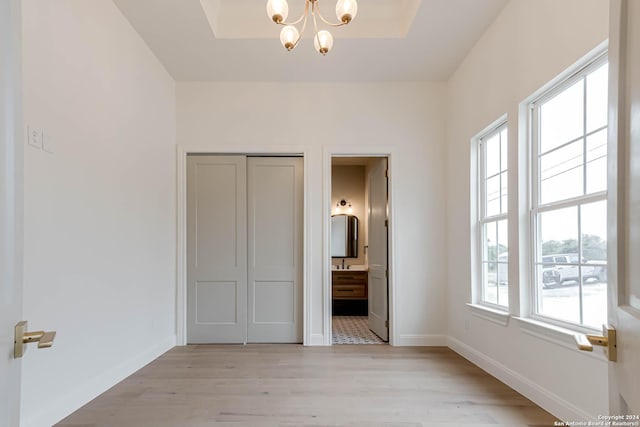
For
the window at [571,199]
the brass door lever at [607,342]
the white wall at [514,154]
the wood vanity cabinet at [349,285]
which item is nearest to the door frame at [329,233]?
the white wall at [514,154]

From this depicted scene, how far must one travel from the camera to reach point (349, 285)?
722 centimetres

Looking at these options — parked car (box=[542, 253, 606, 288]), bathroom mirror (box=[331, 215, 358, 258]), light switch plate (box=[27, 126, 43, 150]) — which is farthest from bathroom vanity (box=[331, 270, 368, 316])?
light switch plate (box=[27, 126, 43, 150])

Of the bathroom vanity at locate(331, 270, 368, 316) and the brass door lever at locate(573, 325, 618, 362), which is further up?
the brass door lever at locate(573, 325, 618, 362)

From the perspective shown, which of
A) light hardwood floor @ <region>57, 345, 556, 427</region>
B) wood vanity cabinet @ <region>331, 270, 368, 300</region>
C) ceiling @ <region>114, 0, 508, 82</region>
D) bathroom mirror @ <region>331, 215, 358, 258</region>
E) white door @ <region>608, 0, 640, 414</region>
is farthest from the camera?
bathroom mirror @ <region>331, 215, 358, 258</region>

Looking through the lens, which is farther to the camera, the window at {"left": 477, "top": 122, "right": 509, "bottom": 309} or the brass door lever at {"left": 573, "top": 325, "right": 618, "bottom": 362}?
the window at {"left": 477, "top": 122, "right": 509, "bottom": 309}

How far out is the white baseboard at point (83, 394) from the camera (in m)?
2.45

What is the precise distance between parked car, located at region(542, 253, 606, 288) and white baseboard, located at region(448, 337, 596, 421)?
731 mm

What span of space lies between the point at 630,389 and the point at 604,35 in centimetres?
216

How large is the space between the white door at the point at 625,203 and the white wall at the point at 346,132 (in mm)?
4060

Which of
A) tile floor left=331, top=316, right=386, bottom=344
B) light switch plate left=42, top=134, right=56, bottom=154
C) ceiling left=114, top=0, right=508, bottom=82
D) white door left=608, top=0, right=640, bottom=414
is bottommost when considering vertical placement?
tile floor left=331, top=316, right=386, bottom=344

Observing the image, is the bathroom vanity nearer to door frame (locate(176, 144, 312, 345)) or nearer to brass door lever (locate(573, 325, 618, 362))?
door frame (locate(176, 144, 312, 345))

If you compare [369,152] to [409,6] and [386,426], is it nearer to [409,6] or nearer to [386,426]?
[409,6]

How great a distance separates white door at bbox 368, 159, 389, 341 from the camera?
5.11 metres

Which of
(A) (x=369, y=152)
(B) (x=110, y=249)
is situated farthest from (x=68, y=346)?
(A) (x=369, y=152)
